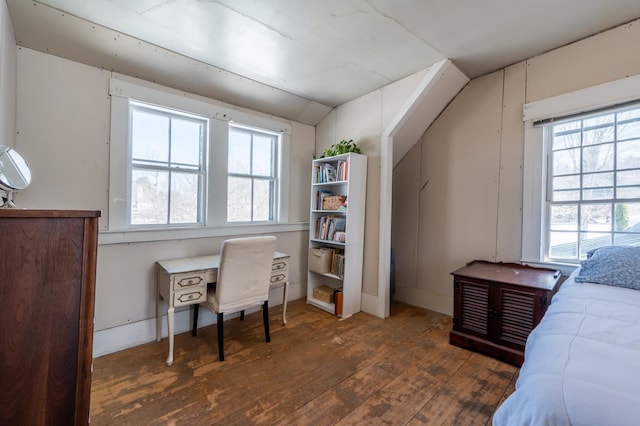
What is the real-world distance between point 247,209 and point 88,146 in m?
1.56

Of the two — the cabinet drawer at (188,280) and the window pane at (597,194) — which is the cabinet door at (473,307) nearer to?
the window pane at (597,194)

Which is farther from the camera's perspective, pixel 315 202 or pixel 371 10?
pixel 315 202

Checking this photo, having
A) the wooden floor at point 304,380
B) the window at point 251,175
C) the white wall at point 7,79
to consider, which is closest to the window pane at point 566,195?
the wooden floor at point 304,380

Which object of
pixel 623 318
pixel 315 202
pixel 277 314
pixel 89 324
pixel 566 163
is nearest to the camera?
pixel 89 324

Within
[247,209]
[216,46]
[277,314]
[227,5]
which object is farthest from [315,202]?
[227,5]

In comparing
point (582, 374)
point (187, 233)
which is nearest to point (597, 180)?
point (582, 374)

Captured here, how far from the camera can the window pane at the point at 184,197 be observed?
280 cm

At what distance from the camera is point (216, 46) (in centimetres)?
236

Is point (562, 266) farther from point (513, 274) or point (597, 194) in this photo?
point (597, 194)

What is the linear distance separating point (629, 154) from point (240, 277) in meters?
3.24

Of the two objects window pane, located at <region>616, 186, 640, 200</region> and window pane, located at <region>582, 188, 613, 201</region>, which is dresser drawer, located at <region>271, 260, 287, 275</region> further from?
window pane, located at <region>616, 186, 640, 200</region>

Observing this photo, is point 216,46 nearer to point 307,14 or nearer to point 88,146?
point 307,14

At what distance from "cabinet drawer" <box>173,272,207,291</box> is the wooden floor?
0.57 m

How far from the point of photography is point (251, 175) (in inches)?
132
